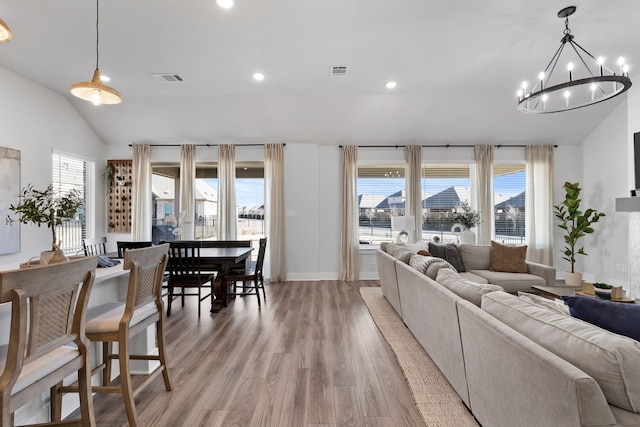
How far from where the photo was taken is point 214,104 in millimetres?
5336

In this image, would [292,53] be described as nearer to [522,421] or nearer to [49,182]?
[522,421]

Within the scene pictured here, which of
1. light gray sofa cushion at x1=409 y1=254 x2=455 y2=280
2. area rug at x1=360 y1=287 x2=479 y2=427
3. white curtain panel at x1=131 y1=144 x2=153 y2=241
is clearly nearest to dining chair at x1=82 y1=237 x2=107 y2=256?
white curtain panel at x1=131 y1=144 x2=153 y2=241

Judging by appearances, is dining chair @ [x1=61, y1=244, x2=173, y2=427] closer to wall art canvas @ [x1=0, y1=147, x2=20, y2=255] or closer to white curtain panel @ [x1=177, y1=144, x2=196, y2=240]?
wall art canvas @ [x1=0, y1=147, x2=20, y2=255]

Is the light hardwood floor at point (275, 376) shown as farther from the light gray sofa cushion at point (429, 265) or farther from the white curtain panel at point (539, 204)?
the white curtain panel at point (539, 204)

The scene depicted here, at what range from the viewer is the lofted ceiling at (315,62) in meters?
2.96

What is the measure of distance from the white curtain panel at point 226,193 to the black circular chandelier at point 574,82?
485cm

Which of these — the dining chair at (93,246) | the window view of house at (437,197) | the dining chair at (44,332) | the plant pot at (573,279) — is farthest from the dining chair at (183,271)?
the plant pot at (573,279)

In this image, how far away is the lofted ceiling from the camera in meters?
2.96

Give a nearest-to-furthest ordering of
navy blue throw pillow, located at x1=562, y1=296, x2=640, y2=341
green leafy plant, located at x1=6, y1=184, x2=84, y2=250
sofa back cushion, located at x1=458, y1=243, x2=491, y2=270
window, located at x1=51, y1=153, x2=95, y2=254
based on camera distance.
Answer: navy blue throw pillow, located at x1=562, y1=296, x2=640, y2=341 < green leafy plant, located at x1=6, y1=184, x2=84, y2=250 < sofa back cushion, located at x1=458, y1=243, x2=491, y2=270 < window, located at x1=51, y1=153, x2=95, y2=254

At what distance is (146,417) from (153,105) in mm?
5011

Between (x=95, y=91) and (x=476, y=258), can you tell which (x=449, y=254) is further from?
(x=95, y=91)

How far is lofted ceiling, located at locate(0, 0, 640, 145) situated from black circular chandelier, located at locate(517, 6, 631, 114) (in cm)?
16

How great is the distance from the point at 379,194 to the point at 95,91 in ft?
16.4

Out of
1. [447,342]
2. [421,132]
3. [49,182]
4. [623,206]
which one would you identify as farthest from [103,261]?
[623,206]
